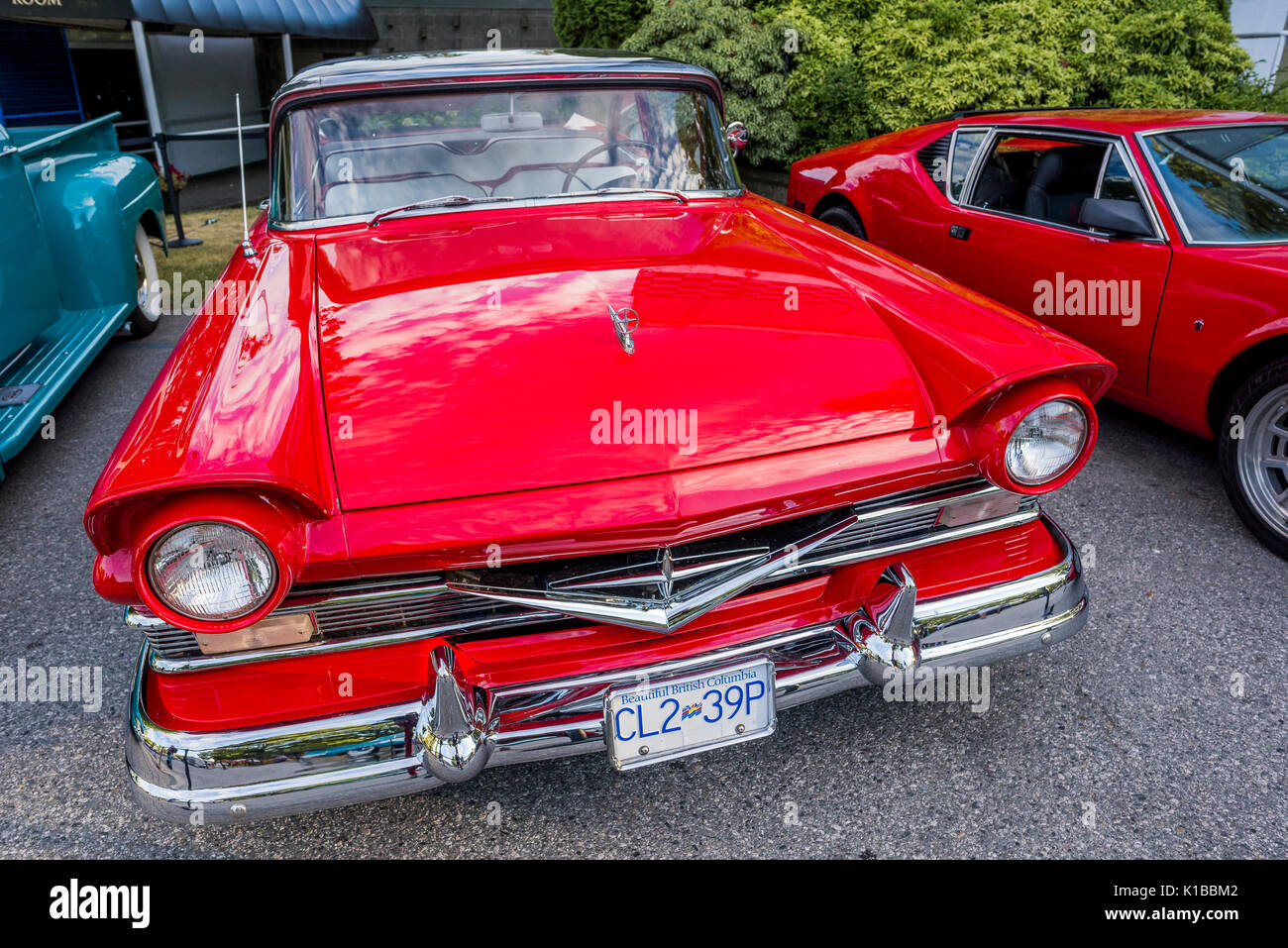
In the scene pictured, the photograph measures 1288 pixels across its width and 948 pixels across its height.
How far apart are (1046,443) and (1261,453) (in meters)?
1.69

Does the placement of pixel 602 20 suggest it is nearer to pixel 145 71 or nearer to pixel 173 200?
pixel 173 200

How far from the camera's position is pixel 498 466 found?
166cm

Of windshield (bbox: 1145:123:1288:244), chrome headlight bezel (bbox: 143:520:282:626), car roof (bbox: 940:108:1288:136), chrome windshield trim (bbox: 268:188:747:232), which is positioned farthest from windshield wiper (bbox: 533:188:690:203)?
car roof (bbox: 940:108:1288:136)

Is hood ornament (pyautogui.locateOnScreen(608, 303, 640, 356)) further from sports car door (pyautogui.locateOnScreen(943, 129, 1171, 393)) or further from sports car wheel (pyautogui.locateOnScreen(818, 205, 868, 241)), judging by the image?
sports car wheel (pyautogui.locateOnScreen(818, 205, 868, 241))

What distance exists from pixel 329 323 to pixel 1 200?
2.71m

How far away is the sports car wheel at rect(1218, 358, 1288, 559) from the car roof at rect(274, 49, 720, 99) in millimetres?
2079

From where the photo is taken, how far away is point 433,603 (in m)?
1.69

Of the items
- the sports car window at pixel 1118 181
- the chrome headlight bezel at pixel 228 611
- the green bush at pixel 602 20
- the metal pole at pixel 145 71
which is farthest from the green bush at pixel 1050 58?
the metal pole at pixel 145 71

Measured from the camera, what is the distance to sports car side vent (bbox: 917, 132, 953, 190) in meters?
4.45

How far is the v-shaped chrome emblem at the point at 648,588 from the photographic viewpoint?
5.50 ft

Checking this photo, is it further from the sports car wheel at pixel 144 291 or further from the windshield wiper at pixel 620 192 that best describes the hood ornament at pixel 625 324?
the sports car wheel at pixel 144 291
